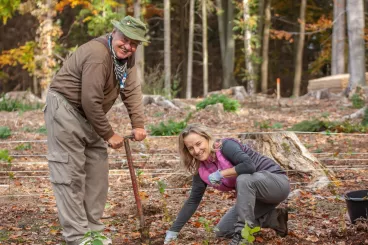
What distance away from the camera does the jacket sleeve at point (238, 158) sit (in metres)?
4.85

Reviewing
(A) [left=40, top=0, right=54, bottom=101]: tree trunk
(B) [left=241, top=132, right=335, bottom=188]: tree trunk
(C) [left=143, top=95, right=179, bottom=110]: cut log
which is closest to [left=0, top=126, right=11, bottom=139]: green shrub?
(B) [left=241, top=132, right=335, bottom=188]: tree trunk

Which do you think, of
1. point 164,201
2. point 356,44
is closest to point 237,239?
point 164,201

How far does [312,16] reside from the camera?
31859 mm

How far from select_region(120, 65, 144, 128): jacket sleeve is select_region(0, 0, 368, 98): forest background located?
42.8 ft

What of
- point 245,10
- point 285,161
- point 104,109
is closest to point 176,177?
point 285,161

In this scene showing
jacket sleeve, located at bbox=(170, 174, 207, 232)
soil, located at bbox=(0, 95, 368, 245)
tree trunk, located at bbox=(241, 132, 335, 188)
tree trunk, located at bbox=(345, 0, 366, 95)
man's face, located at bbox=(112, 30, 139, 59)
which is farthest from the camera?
tree trunk, located at bbox=(345, 0, 366, 95)

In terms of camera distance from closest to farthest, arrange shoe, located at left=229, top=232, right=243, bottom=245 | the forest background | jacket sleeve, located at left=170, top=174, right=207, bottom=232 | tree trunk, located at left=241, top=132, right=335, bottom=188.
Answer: shoe, located at left=229, top=232, right=243, bottom=245
jacket sleeve, located at left=170, top=174, right=207, bottom=232
tree trunk, located at left=241, top=132, right=335, bottom=188
the forest background

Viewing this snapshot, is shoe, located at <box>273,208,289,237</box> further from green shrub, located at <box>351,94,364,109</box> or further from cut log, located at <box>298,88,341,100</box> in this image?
cut log, located at <box>298,88,341,100</box>

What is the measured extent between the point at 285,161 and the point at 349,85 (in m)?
11.6

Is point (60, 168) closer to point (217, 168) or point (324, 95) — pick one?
point (217, 168)

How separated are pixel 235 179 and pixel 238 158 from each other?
21 cm

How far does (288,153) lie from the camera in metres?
7.50

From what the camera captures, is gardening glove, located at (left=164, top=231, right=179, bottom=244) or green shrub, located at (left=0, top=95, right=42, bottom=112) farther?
green shrub, located at (left=0, top=95, right=42, bottom=112)

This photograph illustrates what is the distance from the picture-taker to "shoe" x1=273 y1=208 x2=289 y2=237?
520cm
